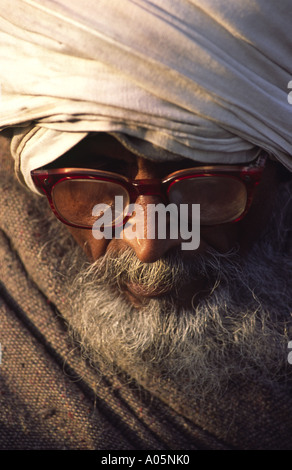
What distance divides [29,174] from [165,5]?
1.68 ft

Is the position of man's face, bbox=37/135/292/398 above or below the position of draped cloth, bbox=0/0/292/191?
below

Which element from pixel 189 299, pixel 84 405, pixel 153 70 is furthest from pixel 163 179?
pixel 84 405

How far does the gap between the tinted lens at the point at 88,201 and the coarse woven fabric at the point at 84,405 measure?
36cm

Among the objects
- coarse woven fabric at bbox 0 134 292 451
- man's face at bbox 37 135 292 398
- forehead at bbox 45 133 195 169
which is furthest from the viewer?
coarse woven fabric at bbox 0 134 292 451

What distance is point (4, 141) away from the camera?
5.33 feet

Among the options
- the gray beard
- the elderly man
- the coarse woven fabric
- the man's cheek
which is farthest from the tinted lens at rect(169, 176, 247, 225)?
the coarse woven fabric

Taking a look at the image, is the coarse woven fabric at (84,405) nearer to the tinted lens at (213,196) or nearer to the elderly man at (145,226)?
the elderly man at (145,226)

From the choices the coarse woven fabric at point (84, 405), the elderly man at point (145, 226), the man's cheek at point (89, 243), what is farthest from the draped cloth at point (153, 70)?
the coarse woven fabric at point (84, 405)

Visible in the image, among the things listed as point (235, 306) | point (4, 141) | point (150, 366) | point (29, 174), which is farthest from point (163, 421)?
point (4, 141)

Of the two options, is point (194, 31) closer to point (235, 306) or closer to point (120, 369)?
point (235, 306)

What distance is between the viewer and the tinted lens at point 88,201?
3.99 feet

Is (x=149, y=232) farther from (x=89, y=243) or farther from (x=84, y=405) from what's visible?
(x=84, y=405)

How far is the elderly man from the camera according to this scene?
107 centimetres

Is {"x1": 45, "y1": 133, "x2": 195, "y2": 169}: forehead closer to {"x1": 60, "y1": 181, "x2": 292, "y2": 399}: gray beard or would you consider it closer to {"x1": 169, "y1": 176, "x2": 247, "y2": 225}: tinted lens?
{"x1": 169, "y1": 176, "x2": 247, "y2": 225}: tinted lens
